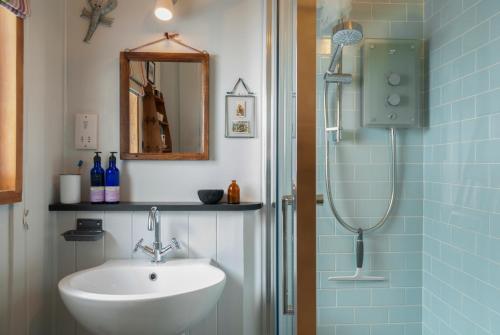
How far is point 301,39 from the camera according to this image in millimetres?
536

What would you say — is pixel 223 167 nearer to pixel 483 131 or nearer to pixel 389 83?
pixel 389 83

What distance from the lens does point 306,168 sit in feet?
1.83

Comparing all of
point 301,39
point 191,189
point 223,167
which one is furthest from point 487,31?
point 191,189

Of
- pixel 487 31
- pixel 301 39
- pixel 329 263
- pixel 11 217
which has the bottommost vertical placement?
pixel 329 263

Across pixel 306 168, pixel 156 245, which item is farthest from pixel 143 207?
pixel 306 168

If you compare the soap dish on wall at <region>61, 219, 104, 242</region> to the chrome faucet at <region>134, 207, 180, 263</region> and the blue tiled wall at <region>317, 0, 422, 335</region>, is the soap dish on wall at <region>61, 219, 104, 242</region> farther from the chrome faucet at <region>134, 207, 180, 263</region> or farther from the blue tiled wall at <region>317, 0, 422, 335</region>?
the blue tiled wall at <region>317, 0, 422, 335</region>

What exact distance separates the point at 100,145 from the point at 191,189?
499 millimetres

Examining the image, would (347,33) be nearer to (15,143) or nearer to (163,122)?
→ (163,122)

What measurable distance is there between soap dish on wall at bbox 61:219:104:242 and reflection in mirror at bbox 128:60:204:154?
1.31ft

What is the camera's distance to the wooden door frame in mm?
536

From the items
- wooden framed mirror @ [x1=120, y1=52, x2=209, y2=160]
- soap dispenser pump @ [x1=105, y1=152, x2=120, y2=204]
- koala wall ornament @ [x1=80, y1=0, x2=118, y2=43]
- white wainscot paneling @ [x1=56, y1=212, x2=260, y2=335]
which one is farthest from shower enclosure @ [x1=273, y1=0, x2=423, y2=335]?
koala wall ornament @ [x1=80, y1=0, x2=118, y2=43]

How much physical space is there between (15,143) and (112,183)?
0.40m

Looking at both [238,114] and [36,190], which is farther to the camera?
[238,114]

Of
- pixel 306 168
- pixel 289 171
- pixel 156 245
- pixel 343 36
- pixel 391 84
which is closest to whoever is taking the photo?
pixel 306 168
